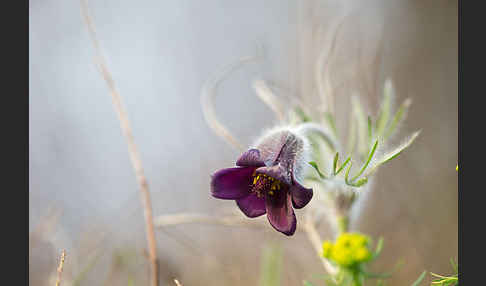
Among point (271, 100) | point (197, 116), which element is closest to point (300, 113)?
point (271, 100)

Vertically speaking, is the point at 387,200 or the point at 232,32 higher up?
the point at 232,32

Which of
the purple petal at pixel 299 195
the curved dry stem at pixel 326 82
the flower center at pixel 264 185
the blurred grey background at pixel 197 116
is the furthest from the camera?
the blurred grey background at pixel 197 116

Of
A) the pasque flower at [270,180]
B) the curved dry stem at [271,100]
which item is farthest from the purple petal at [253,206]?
the curved dry stem at [271,100]

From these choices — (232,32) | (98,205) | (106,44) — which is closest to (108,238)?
(98,205)

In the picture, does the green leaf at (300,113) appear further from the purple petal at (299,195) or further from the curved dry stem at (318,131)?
the purple petal at (299,195)

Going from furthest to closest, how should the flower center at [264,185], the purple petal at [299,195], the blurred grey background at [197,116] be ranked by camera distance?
the blurred grey background at [197,116], the flower center at [264,185], the purple petal at [299,195]

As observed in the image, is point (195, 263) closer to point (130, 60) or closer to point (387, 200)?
point (387, 200)

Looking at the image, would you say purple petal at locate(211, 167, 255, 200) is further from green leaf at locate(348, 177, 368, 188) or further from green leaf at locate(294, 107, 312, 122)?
green leaf at locate(294, 107, 312, 122)

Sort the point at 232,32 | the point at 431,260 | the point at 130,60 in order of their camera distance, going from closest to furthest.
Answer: the point at 431,260, the point at 130,60, the point at 232,32
